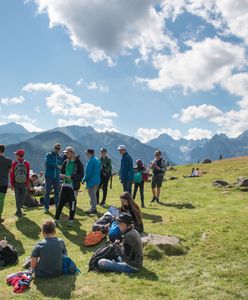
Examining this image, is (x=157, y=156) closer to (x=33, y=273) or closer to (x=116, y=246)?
(x=116, y=246)

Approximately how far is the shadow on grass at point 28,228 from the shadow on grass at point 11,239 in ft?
2.02

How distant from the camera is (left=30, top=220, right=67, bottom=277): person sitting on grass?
11547 millimetres

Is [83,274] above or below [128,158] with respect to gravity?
below

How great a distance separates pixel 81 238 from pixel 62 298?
6982mm

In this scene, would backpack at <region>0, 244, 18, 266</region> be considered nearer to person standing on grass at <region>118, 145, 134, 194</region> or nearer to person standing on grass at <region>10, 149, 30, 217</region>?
person standing on grass at <region>10, 149, 30, 217</region>

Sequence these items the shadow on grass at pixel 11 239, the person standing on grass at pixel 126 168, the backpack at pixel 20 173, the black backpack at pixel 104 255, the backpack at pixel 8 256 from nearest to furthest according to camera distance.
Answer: the black backpack at pixel 104 255 < the backpack at pixel 8 256 < the shadow on grass at pixel 11 239 < the backpack at pixel 20 173 < the person standing on grass at pixel 126 168

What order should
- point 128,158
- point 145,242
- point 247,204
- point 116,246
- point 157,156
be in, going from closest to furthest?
1. point 116,246
2. point 145,242
3. point 128,158
4. point 247,204
5. point 157,156

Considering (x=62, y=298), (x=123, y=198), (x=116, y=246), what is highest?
(x=123, y=198)

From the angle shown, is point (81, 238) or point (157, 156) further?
point (157, 156)

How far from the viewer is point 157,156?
26500mm

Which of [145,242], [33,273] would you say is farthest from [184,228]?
[33,273]

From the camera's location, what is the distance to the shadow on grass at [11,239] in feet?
52.7

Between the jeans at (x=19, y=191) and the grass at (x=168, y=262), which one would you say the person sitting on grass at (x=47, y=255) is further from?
the jeans at (x=19, y=191)

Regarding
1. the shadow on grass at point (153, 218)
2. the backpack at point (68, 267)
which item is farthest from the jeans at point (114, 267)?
the shadow on grass at point (153, 218)
